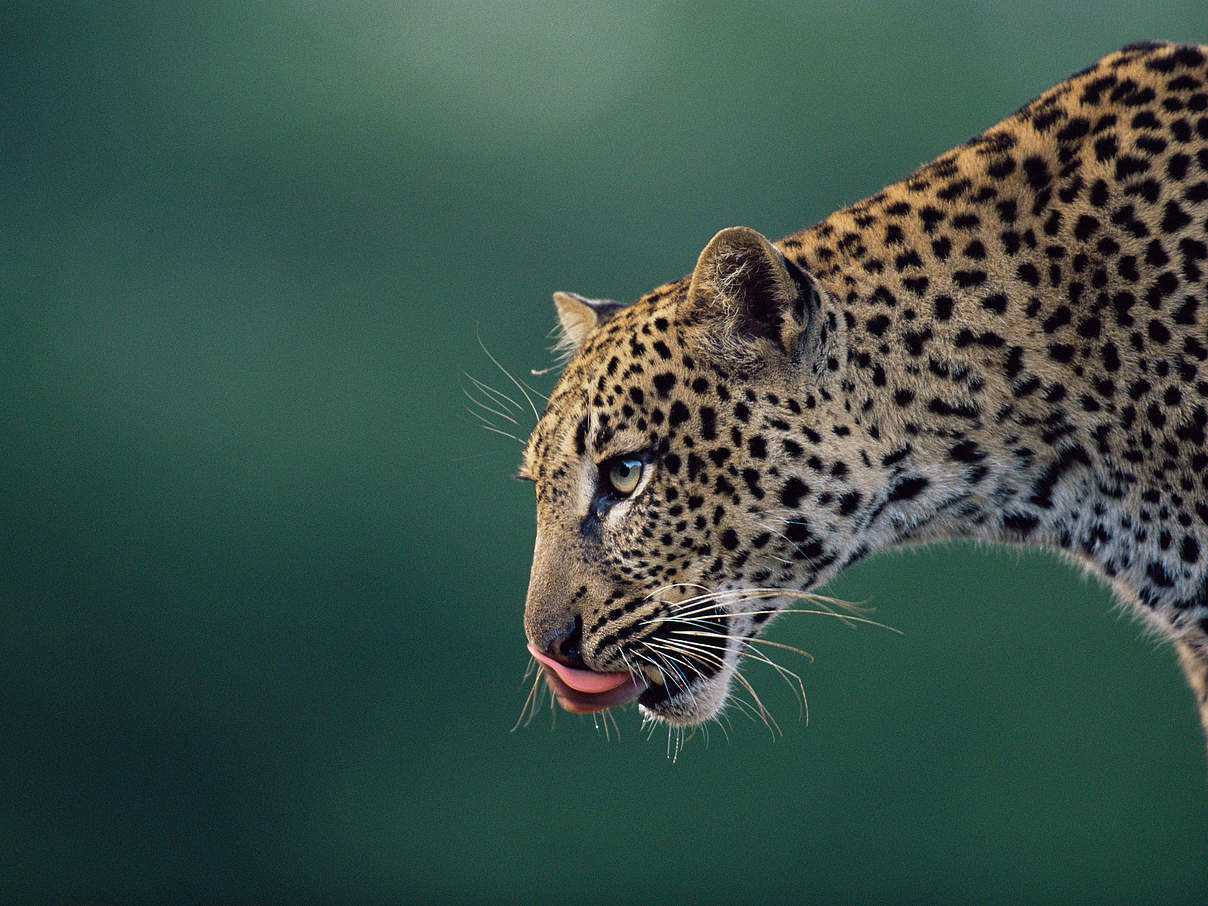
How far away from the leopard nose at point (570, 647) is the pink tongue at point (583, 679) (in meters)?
0.01

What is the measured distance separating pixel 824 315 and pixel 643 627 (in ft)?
3.09

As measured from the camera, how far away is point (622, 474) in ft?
9.68

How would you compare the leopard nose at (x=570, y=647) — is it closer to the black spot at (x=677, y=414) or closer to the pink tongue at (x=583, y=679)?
the pink tongue at (x=583, y=679)

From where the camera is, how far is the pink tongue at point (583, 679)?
2.93 m

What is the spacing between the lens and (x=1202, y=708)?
128 inches

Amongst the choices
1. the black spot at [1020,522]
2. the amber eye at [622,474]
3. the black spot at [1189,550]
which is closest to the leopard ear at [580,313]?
the amber eye at [622,474]

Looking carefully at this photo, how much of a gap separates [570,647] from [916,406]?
3.65 feet

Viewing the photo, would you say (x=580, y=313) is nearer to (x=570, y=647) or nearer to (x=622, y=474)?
(x=622, y=474)

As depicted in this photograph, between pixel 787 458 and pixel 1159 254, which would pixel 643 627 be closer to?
pixel 787 458

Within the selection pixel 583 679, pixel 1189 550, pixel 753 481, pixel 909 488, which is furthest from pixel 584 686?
pixel 1189 550

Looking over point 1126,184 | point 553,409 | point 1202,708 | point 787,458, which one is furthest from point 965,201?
point 1202,708

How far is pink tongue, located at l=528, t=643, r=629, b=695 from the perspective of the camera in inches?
115

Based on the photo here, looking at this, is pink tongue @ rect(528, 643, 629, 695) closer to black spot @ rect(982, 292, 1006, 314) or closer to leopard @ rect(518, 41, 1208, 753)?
leopard @ rect(518, 41, 1208, 753)

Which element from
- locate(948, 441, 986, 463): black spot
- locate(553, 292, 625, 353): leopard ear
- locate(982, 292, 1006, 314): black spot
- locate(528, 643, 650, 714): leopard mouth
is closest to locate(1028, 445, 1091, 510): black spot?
locate(948, 441, 986, 463): black spot
